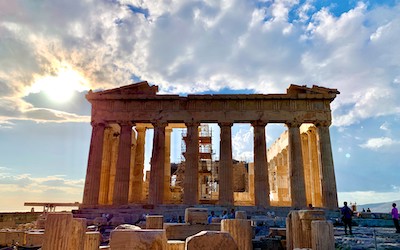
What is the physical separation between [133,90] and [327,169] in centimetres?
1434

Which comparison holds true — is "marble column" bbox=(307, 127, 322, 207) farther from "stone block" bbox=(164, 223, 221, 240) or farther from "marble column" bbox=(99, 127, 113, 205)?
"marble column" bbox=(99, 127, 113, 205)

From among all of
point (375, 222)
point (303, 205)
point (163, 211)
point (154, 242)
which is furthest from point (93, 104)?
point (154, 242)

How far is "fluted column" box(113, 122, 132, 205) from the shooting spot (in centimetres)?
2259

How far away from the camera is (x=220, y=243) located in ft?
16.1

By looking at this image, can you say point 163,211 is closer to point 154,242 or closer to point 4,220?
point 4,220

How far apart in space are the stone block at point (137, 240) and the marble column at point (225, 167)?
17.7m

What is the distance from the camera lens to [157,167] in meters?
23.0

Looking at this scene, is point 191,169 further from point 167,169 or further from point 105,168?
point 105,168

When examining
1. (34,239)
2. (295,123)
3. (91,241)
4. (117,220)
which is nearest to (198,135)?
(295,123)

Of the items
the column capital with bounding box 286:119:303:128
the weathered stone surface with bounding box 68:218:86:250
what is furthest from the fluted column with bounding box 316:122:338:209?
the weathered stone surface with bounding box 68:218:86:250

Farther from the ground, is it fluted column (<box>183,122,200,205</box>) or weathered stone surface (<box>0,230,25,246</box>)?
fluted column (<box>183,122,200,205</box>)

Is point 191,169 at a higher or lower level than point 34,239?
higher

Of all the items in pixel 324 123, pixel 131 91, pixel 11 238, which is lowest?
pixel 11 238

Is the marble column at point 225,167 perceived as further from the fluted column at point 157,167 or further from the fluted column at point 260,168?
the fluted column at point 157,167
